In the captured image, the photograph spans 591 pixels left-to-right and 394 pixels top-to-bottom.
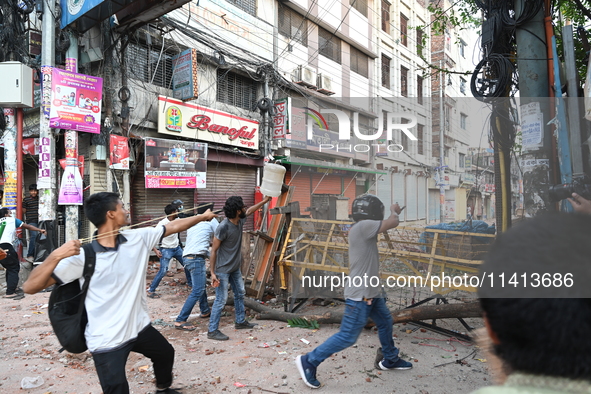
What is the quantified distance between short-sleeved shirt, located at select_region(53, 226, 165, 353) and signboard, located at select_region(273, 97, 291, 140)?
38.7ft

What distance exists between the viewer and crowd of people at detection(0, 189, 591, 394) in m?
0.78

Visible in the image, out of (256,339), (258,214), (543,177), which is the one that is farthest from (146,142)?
(543,177)

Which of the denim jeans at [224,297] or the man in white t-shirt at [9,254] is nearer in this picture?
the denim jeans at [224,297]

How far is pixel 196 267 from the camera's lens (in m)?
5.28

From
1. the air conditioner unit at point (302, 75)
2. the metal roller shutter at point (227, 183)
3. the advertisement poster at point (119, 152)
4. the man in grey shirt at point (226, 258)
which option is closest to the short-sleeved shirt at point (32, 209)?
the advertisement poster at point (119, 152)

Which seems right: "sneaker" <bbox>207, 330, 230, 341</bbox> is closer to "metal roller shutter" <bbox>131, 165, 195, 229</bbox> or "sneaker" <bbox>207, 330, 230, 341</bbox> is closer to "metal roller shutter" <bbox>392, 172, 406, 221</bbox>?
"metal roller shutter" <bbox>392, 172, 406, 221</bbox>

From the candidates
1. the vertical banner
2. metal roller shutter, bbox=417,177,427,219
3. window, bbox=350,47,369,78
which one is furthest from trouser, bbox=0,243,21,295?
window, bbox=350,47,369,78

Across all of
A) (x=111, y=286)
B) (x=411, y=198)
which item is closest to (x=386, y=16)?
(x=411, y=198)

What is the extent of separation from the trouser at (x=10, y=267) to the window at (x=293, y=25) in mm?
12043

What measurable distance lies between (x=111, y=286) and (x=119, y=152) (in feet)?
26.1

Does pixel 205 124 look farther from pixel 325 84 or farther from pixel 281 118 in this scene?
pixel 325 84

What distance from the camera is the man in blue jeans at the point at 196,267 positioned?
16.8ft

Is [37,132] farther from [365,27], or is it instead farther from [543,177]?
[365,27]

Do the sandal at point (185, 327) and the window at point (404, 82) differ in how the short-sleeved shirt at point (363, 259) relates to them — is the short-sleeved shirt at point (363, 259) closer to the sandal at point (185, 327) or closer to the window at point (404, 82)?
the sandal at point (185, 327)
